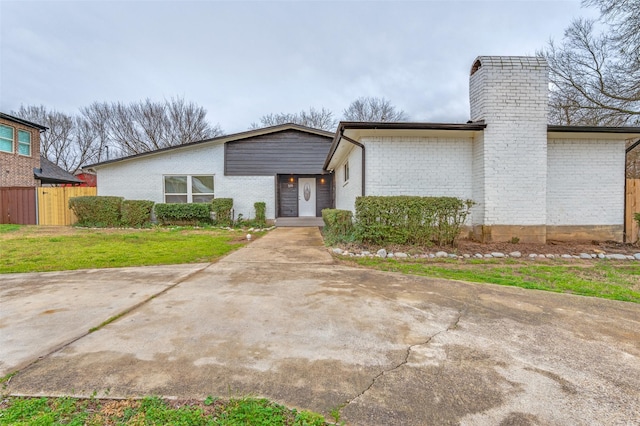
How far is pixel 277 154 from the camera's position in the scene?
13.4m

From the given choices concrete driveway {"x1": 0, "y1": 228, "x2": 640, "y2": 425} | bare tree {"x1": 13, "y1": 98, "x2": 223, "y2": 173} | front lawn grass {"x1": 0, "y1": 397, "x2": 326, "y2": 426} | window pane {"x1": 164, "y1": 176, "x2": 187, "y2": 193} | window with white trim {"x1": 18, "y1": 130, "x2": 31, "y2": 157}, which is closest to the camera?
front lawn grass {"x1": 0, "y1": 397, "x2": 326, "y2": 426}

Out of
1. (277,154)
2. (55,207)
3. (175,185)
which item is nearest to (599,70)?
(277,154)

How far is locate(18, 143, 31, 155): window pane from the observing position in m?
14.9

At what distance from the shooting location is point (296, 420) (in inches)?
54.1

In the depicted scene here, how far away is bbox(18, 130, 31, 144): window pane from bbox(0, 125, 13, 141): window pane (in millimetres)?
479

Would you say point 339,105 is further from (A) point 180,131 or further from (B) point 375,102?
(A) point 180,131

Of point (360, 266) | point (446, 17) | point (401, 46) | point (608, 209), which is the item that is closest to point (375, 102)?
point (401, 46)

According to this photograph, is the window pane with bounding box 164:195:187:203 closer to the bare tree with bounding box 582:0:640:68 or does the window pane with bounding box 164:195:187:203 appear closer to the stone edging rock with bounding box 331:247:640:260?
the stone edging rock with bounding box 331:247:640:260

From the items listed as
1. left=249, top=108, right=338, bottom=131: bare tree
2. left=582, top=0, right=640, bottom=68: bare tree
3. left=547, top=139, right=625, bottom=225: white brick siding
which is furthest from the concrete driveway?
left=249, top=108, right=338, bottom=131: bare tree

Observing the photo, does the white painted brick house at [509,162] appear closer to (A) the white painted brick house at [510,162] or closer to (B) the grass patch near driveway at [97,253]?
(A) the white painted brick house at [510,162]

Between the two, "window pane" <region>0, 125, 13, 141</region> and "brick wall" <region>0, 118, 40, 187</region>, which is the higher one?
"window pane" <region>0, 125, 13, 141</region>

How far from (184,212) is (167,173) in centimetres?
220

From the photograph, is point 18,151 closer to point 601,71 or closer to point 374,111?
point 374,111

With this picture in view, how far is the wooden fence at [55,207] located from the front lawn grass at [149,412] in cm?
1479
